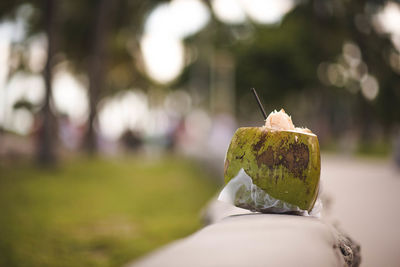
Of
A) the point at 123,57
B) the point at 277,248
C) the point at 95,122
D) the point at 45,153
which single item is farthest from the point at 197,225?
the point at 123,57

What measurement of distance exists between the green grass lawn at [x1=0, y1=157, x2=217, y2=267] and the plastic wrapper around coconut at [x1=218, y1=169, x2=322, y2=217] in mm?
3050

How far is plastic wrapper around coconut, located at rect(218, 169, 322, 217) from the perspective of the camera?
225 cm

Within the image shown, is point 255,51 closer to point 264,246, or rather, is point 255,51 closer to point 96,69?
point 96,69

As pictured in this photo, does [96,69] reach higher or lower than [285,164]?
higher

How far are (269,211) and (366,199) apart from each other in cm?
278

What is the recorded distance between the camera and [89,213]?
306 inches

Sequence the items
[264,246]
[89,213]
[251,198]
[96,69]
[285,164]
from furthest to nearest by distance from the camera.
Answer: [96,69], [89,213], [251,198], [285,164], [264,246]

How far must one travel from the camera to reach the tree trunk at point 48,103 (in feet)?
40.9

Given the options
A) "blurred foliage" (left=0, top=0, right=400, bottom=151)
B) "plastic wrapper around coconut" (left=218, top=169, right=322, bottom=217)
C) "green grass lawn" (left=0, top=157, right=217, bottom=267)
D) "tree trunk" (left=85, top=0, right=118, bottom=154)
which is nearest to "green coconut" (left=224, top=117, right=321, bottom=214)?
"plastic wrapper around coconut" (left=218, top=169, right=322, bottom=217)

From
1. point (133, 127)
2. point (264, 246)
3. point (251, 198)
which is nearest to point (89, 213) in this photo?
point (251, 198)

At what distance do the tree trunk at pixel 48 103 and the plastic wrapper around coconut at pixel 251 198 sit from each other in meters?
11.1

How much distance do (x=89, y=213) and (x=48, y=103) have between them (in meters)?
5.92

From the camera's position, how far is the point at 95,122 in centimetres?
1914

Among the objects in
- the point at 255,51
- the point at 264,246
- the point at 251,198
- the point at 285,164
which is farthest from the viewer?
the point at 255,51
